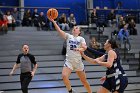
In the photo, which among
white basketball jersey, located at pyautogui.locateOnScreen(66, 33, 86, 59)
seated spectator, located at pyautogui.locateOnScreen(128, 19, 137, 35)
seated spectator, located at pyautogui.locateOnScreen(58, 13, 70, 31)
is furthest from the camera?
seated spectator, located at pyautogui.locateOnScreen(128, 19, 137, 35)

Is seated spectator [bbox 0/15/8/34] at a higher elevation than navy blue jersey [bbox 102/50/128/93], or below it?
higher

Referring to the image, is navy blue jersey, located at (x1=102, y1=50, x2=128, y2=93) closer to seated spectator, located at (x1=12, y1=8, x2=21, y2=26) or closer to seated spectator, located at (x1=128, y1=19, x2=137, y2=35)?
seated spectator, located at (x1=12, y1=8, x2=21, y2=26)

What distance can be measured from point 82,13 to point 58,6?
1.77 metres

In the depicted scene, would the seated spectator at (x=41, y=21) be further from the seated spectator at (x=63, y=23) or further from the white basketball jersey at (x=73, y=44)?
the white basketball jersey at (x=73, y=44)

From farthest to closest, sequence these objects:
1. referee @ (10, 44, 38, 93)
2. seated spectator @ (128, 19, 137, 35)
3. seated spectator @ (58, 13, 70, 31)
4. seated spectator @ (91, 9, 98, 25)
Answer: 1. seated spectator @ (91, 9, 98, 25)
2. seated spectator @ (128, 19, 137, 35)
3. seated spectator @ (58, 13, 70, 31)
4. referee @ (10, 44, 38, 93)

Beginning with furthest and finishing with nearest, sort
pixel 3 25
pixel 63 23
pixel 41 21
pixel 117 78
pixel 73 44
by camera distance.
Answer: pixel 41 21, pixel 63 23, pixel 3 25, pixel 73 44, pixel 117 78

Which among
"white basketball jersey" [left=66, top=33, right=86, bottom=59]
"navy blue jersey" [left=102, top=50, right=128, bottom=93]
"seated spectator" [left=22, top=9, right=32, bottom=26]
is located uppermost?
"seated spectator" [left=22, top=9, right=32, bottom=26]

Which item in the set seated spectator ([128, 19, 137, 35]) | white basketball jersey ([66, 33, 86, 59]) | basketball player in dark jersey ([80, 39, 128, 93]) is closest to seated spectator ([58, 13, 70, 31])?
seated spectator ([128, 19, 137, 35])

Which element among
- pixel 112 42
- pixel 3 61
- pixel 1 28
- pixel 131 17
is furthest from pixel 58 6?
pixel 112 42

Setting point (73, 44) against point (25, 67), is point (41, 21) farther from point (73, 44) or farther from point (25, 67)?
point (73, 44)

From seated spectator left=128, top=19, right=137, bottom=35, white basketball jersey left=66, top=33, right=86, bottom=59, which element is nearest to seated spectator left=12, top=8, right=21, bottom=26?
seated spectator left=128, top=19, right=137, bottom=35

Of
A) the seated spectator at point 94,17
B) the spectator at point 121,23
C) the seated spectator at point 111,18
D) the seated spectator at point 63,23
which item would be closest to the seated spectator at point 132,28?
the spectator at point 121,23

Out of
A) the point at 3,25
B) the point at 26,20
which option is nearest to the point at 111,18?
the point at 26,20

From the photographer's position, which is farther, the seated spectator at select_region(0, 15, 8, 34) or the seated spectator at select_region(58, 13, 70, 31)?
the seated spectator at select_region(58, 13, 70, 31)
